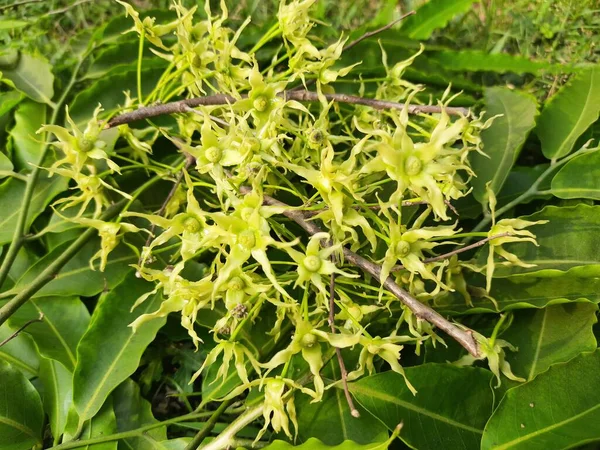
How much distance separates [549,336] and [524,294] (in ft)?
0.16

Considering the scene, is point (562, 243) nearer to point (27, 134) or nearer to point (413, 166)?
point (413, 166)

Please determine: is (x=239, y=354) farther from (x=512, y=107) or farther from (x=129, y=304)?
(x=512, y=107)

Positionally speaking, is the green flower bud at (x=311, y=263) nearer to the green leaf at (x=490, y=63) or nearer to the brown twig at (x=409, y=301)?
the brown twig at (x=409, y=301)

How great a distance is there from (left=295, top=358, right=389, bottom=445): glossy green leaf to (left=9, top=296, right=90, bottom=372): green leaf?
0.89ft

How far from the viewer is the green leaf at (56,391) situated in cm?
64

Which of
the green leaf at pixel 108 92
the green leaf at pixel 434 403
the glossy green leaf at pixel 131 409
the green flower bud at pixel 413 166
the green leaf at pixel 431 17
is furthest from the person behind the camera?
the green leaf at pixel 431 17

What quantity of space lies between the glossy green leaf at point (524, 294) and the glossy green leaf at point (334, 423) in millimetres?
137

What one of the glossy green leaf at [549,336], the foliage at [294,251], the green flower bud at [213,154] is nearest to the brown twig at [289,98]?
the foliage at [294,251]

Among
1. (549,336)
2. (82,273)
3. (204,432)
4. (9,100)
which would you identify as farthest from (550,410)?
(9,100)

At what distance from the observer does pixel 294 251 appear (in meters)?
0.45

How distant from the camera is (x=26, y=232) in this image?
69 centimetres

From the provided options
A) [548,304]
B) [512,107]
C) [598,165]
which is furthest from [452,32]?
[548,304]

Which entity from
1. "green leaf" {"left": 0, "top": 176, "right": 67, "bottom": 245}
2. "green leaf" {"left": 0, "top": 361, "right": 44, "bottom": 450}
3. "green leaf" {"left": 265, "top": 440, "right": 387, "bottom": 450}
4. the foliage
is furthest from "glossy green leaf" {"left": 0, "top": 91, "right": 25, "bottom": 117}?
"green leaf" {"left": 265, "top": 440, "right": 387, "bottom": 450}

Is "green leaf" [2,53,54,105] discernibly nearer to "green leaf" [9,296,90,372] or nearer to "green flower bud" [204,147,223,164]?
"green leaf" [9,296,90,372]
